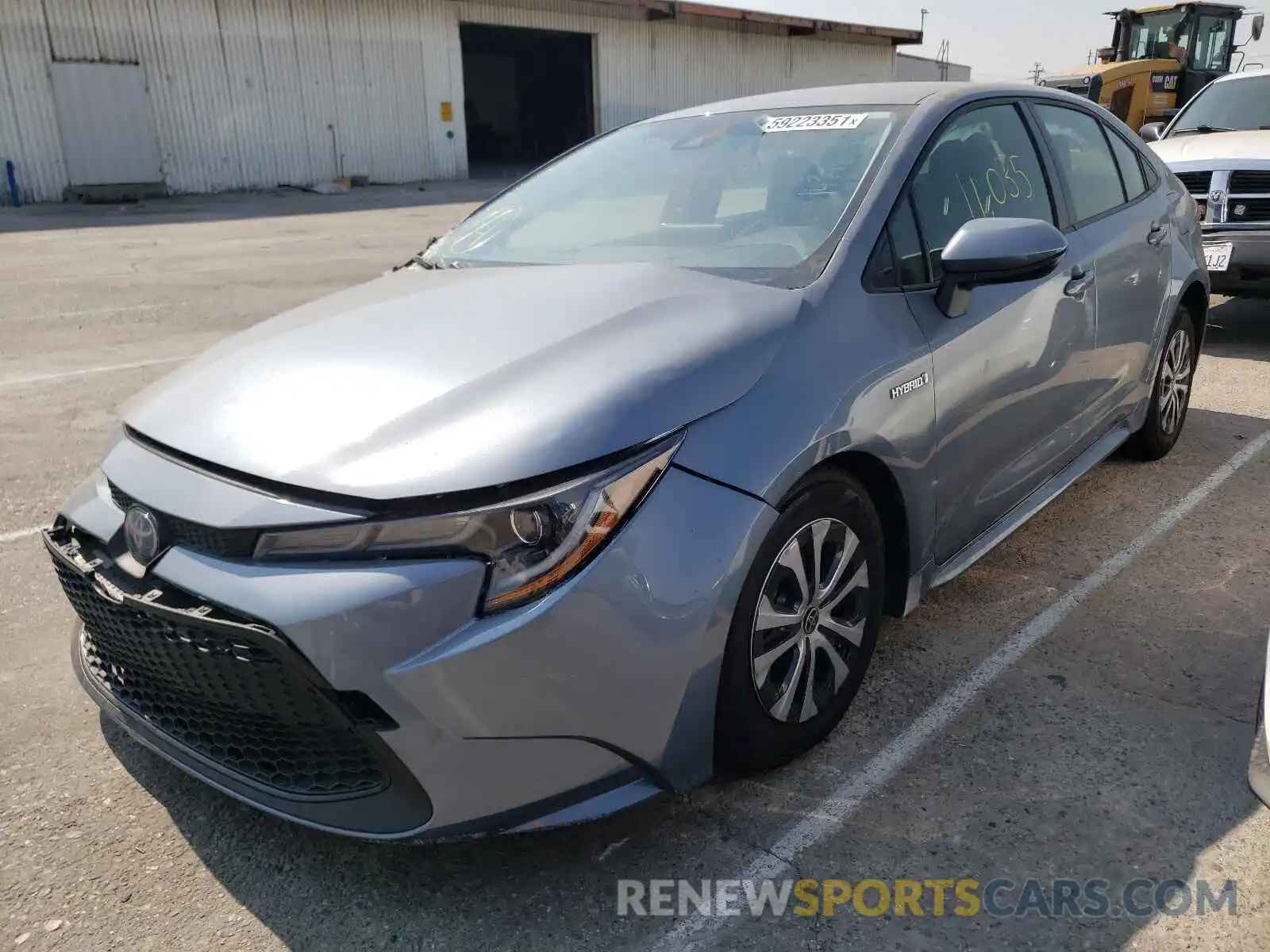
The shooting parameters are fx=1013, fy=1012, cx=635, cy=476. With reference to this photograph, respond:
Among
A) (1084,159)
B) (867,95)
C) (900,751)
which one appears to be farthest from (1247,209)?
(900,751)

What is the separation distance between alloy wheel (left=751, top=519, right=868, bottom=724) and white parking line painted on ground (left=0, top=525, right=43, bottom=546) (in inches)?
128

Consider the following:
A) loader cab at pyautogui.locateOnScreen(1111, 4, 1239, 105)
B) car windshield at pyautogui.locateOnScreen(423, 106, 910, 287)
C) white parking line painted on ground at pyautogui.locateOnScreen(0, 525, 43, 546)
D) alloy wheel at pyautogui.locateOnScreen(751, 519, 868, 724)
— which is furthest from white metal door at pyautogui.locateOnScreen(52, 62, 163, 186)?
alloy wheel at pyautogui.locateOnScreen(751, 519, 868, 724)

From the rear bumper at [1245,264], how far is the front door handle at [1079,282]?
3726 mm

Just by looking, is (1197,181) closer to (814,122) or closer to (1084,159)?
(1084,159)

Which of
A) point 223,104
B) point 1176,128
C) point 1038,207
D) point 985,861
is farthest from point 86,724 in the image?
point 223,104

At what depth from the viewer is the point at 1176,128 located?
8703 mm

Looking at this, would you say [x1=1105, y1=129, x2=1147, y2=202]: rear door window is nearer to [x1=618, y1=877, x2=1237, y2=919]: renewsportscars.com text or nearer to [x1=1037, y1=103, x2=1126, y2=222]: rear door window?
[x1=1037, y1=103, x2=1126, y2=222]: rear door window

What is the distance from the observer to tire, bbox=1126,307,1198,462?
4.51 meters

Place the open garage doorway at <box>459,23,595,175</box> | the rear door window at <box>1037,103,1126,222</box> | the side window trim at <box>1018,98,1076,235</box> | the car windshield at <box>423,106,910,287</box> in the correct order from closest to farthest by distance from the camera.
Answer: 1. the car windshield at <box>423,106,910,287</box>
2. the side window trim at <box>1018,98,1076,235</box>
3. the rear door window at <box>1037,103,1126,222</box>
4. the open garage doorway at <box>459,23,595,175</box>

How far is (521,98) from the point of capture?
39.2 meters

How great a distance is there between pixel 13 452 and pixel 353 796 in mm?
4113

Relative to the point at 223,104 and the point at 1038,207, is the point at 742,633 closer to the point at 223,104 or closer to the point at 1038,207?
the point at 1038,207

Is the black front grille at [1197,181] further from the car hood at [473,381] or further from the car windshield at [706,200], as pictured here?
the car hood at [473,381]

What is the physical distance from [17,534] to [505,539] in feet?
10.4
